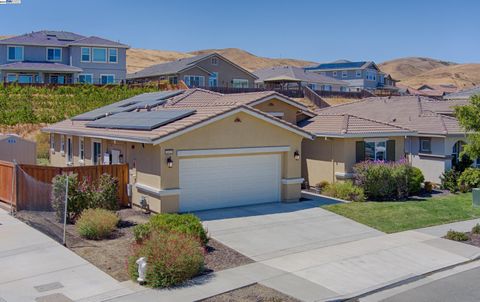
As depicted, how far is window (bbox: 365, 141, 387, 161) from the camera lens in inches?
934

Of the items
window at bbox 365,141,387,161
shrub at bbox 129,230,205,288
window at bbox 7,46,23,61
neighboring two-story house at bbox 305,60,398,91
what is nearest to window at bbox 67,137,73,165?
window at bbox 365,141,387,161

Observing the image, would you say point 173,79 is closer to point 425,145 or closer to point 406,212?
point 425,145

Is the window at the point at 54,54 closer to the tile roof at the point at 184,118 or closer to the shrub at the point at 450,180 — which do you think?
the tile roof at the point at 184,118

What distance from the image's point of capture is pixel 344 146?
2291 centimetres

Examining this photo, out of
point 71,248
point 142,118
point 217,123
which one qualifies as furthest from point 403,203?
point 71,248

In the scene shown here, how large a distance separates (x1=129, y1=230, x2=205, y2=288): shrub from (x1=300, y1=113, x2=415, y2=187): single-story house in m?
12.3

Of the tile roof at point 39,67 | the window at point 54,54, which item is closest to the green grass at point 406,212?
the tile roof at point 39,67

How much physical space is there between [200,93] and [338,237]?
13351 millimetres

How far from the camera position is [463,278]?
40.9 ft

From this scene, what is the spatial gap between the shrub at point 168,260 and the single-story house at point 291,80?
51886mm

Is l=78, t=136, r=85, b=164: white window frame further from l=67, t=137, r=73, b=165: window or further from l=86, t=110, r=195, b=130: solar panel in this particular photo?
l=67, t=137, r=73, b=165: window

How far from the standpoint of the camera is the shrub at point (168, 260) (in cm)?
1116

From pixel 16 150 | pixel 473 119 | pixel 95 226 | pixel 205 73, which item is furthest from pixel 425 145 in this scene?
pixel 205 73

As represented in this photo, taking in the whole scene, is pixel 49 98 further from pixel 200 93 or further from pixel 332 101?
pixel 332 101
